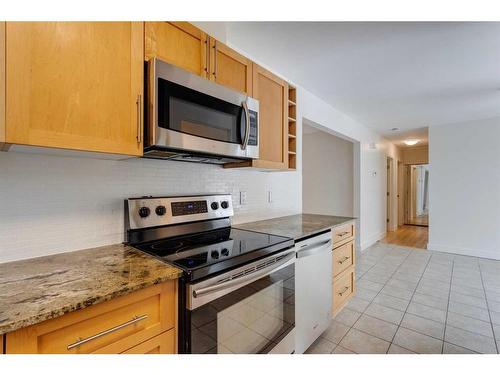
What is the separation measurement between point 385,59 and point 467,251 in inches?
157

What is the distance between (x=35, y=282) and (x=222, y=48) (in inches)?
59.3

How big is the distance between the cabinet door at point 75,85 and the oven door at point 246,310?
0.74 meters

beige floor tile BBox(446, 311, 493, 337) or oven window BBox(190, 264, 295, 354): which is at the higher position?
oven window BBox(190, 264, 295, 354)

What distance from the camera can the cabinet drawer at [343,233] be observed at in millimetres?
2055

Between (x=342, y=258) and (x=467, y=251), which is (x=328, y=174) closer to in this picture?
(x=467, y=251)

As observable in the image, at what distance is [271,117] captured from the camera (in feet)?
6.47

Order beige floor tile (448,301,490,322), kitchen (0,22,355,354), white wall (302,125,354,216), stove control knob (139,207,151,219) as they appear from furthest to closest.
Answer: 1. white wall (302,125,354,216)
2. beige floor tile (448,301,490,322)
3. stove control knob (139,207,151,219)
4. kitchen (0,22,355,354)

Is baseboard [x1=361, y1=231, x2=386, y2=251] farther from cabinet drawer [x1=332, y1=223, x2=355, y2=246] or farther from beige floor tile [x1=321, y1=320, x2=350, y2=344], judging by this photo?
beige floor tile [x1=321, y1=320, x2=350, y2=344]

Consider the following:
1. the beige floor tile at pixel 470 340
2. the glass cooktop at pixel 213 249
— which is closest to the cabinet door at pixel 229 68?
the glass cooktop at pixel 213 249

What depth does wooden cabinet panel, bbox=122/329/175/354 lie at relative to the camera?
885 millimetres

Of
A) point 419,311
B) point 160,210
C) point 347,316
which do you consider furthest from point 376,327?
point 160,210

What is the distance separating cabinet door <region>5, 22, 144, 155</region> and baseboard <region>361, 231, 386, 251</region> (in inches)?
176

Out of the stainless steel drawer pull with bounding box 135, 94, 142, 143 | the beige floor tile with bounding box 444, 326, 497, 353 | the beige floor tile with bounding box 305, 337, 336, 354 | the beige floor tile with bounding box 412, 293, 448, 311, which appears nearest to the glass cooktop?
the stainless steel drawer pull with bounding box 135, 94, 142, 143
